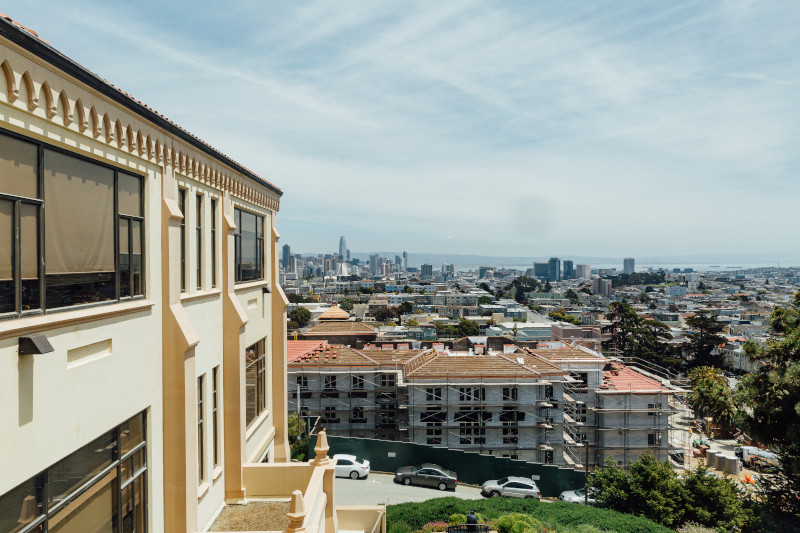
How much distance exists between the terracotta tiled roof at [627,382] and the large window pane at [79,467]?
40.7 m

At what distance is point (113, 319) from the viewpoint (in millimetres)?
6984

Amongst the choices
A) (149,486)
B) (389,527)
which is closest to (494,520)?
(389,527)

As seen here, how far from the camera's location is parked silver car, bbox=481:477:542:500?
29.1 meters

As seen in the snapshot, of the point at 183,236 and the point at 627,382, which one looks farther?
the point at 627,382

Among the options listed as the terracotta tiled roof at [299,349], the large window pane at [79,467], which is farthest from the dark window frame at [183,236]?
the terracotta tiled roof at [299,349]

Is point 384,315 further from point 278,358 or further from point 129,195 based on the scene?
point 129,195

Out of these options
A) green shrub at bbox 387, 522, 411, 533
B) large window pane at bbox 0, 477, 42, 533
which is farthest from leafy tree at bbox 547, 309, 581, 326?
large window pane at bbox 0, 477, 42, 533

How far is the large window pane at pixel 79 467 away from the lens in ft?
19.1

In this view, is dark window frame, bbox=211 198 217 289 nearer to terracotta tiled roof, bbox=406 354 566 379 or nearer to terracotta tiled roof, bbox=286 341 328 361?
terracotta tiled roof, bbox=406 354 566 379

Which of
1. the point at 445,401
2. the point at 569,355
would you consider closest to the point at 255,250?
the point at 445,401

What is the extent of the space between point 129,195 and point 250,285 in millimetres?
6506

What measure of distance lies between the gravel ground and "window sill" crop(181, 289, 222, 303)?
179 inches

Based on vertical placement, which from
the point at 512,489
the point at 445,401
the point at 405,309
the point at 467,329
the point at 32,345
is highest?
the point at 32,345

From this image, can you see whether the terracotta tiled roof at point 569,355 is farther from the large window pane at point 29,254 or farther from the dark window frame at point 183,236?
the large window pane at point 29,254
